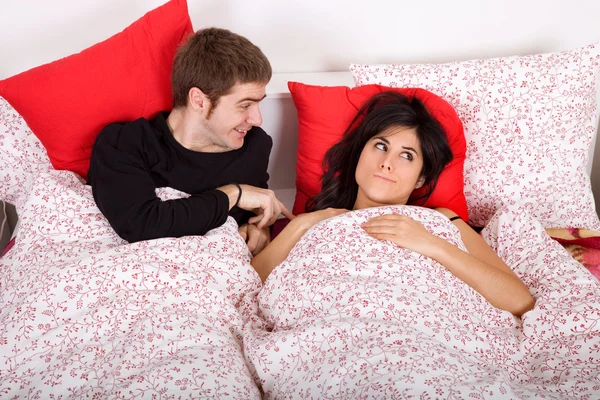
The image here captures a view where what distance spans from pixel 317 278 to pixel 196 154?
20.5 inches

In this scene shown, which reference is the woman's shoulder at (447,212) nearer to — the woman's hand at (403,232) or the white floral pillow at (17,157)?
the woman's hand at (403,232)

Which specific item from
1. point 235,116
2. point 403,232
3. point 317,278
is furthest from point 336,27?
point 317,278

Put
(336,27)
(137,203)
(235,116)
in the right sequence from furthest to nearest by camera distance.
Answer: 1. (336,27)
2. (235,116)
3. (137,203)

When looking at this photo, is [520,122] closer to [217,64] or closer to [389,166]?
[389,166]

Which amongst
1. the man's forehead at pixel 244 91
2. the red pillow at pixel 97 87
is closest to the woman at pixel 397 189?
the man's forehead at pixel 244 91

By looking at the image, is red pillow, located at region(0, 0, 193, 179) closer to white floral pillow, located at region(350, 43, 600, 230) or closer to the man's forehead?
the man's forehead

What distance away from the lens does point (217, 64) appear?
4.88ft

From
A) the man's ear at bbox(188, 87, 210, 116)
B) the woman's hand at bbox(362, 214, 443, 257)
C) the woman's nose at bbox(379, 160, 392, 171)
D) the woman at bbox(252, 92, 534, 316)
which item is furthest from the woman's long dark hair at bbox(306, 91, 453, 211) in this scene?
the man's ear at bbox(188, 87, 210, 116)

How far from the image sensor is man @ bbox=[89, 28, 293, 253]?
1.44 m

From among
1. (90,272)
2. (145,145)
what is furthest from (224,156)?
(90,272)

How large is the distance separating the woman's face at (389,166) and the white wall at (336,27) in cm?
47

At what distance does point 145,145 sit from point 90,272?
1.31 ft

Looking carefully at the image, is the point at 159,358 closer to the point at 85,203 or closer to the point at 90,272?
the point at 90,272

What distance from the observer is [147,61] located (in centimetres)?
164
